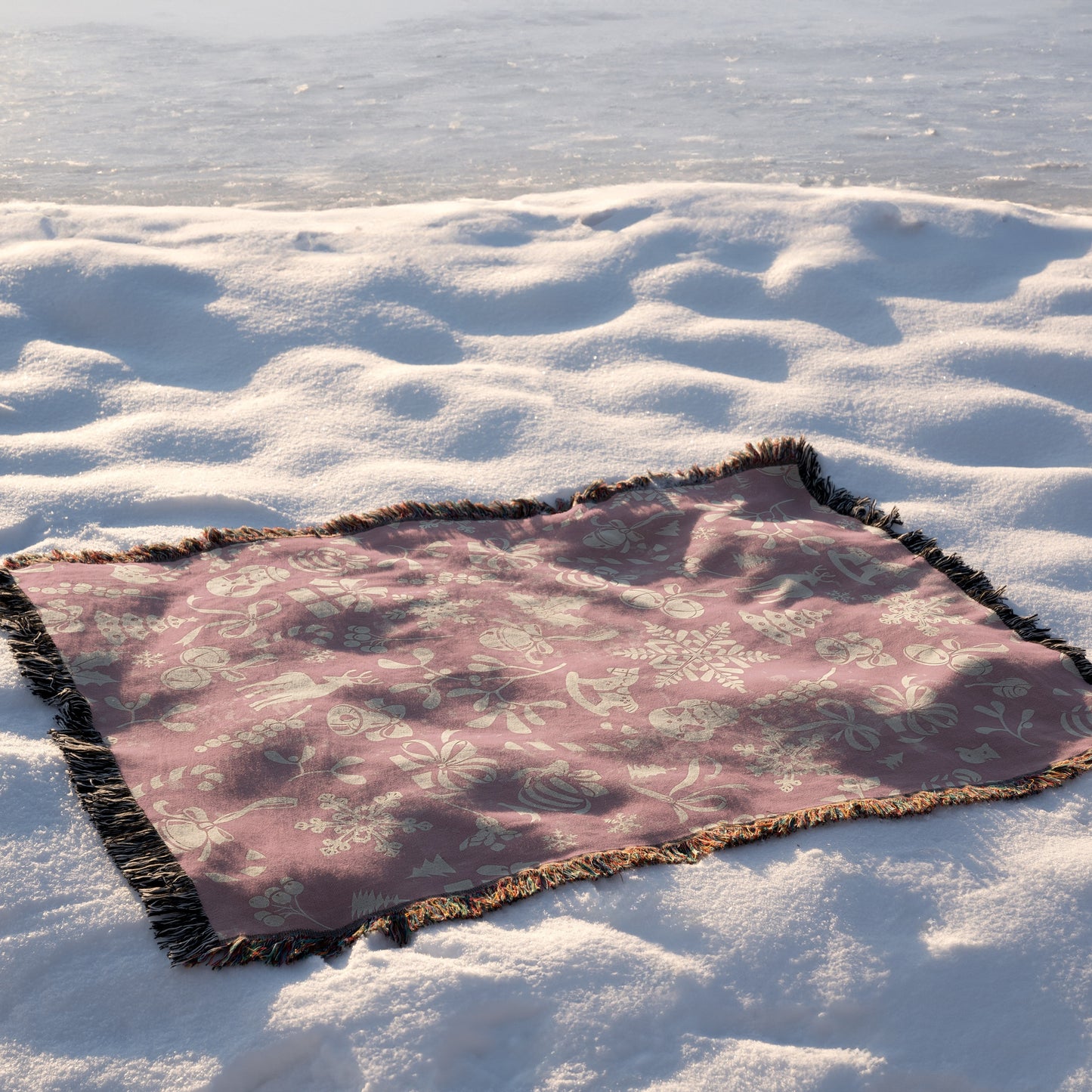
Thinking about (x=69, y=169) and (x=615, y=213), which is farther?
(x=69, y=169)

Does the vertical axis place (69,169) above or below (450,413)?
above

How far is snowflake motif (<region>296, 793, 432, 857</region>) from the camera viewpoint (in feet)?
3.72

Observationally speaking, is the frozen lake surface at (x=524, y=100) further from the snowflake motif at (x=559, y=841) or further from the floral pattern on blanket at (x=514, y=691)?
the snowflake motif at (x=559, y=841)

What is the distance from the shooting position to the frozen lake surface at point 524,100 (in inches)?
136

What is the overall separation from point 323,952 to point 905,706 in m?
0.78

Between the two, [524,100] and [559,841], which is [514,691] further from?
[524,100]

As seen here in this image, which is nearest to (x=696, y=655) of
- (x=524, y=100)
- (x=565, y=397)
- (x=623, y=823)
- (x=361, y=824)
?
(x=623, y=823)

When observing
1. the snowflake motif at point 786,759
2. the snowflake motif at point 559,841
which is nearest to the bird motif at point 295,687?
the snowflake motif at point 559,841

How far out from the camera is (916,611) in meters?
1.55

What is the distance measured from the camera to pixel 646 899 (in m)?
1.11

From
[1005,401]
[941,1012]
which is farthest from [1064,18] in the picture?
[941,1012]

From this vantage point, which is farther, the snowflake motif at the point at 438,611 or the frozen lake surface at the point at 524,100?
the frozen lake surface at the point at 524,100

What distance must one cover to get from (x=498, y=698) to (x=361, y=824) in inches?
11.0

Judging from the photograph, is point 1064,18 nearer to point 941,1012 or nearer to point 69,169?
point 69,169
